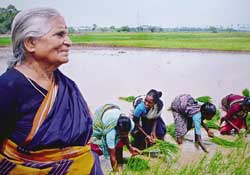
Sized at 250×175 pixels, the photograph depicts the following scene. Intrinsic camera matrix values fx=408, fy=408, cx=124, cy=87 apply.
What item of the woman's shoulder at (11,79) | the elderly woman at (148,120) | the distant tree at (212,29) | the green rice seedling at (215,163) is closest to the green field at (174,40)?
the distant tree at (212,29)

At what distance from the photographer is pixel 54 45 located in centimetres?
121

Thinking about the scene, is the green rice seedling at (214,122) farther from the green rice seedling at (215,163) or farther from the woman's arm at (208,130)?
the green rice seedling at (215,163)

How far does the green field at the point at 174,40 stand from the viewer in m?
2.05

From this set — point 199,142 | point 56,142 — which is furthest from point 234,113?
point 56,142

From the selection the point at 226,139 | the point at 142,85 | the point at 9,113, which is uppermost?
the point at 9,113

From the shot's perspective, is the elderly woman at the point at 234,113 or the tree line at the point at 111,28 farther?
the elderly woman at the point at 234,113

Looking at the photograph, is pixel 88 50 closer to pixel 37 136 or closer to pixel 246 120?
pixel 37 136

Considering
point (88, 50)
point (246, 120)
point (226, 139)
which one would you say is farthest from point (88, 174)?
point (246, 120)

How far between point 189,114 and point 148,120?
28 cm

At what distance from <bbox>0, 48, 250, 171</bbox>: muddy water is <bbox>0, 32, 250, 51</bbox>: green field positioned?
38 millimetres

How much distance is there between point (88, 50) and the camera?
1.97 metres

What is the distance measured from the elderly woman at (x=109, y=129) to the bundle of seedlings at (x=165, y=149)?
0.58 feet

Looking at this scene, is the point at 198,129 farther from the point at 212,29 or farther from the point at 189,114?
the point at 212,29

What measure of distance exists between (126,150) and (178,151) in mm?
301
